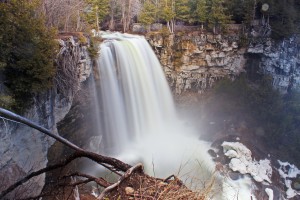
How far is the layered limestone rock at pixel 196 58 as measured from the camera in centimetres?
2158

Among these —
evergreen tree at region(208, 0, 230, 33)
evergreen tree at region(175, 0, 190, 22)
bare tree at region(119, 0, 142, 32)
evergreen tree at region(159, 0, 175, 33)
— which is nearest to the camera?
evergreen tree at region(208, 0, 230, 33)

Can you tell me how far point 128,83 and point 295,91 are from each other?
15.0 metres

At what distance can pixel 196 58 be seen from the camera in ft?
73.5

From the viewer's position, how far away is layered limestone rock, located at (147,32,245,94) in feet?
70.8

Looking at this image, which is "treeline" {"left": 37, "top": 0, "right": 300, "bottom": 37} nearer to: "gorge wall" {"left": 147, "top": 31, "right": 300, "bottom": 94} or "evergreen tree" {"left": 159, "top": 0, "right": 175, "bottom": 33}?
"evergreen tree" {"left": 159, "top": 0, "right": 175, "bottom": 33}

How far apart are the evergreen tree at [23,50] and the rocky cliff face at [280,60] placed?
57.4ft

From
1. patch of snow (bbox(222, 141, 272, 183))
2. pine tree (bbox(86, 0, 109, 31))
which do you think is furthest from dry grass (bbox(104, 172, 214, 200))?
pine tree (bbox(86, 0, 109, 31))

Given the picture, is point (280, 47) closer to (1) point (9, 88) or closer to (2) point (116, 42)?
(2) point (116, 42)

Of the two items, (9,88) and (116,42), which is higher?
(116,42)

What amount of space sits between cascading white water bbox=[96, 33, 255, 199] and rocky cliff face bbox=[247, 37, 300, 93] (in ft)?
27.0

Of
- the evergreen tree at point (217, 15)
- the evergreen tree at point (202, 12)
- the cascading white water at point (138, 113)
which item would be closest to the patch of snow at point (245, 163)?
the cascading white water at point (138, 113)

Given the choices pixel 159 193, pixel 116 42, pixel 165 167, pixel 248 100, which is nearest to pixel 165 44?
pixel 116 42

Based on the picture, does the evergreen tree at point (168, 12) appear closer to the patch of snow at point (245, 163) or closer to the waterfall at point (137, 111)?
the waterfall at point (137, 111)

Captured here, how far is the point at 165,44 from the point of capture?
21.4m
